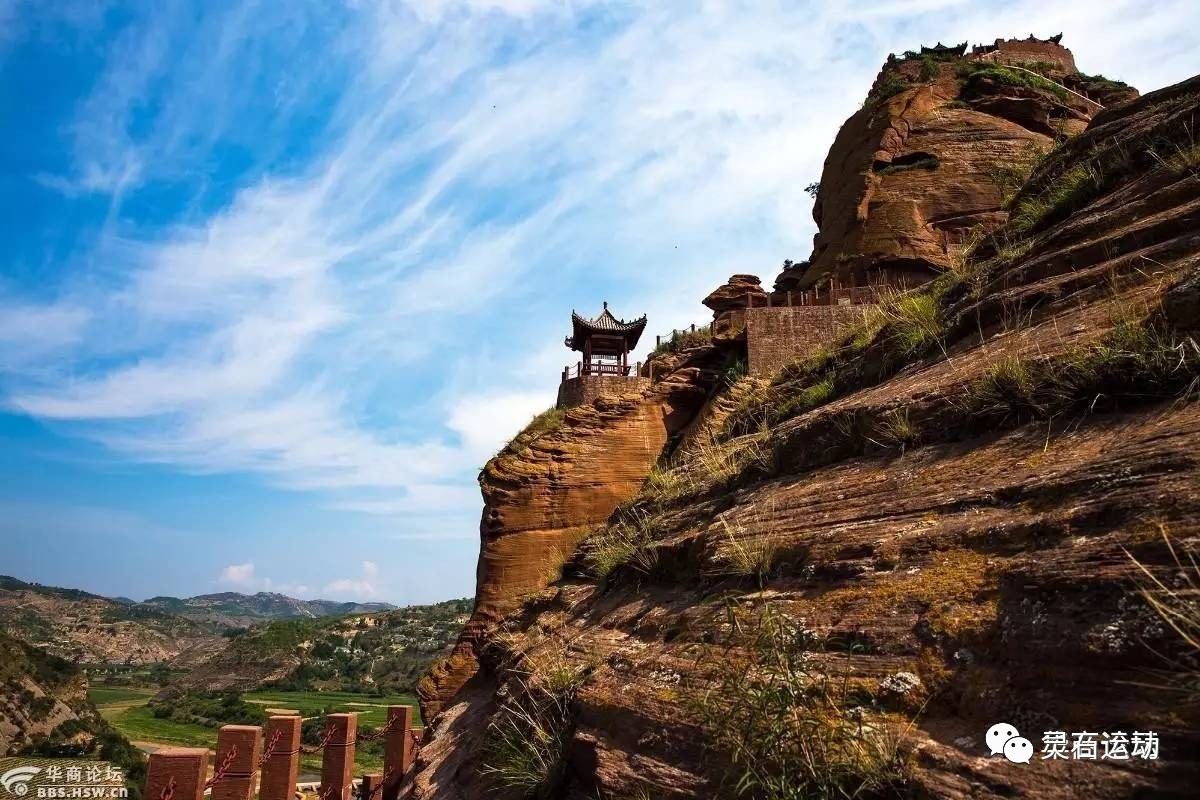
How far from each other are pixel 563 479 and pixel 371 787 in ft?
32.4

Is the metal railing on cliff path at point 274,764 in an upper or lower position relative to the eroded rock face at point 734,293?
lower

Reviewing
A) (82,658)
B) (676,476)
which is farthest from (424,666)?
(676,476)

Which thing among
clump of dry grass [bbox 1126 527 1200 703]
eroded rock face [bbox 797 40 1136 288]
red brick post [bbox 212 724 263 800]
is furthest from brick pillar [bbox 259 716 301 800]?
eroded rock face [bbox 797 40 1136 288]

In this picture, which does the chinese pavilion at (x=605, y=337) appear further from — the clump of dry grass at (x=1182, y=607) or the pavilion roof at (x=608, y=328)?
the clump of dry grass at (x=1182, y=607)

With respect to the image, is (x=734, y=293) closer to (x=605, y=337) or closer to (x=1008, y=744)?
(x=605, y=337)

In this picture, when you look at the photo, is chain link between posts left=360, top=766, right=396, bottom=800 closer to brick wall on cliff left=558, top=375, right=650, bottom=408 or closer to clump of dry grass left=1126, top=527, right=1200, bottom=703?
clump of dry grass left=1126, top=527, right=1200, bottom=703

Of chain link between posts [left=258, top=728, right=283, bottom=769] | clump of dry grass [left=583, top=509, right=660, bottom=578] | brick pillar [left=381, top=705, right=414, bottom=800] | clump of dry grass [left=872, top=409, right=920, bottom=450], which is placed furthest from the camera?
brick pillar [left=381, top=705, right=414, bottom=800]

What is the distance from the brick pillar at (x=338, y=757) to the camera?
9133 mm

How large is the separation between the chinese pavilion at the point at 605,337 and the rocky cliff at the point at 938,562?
20.1 m

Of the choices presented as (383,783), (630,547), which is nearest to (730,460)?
(630,547)

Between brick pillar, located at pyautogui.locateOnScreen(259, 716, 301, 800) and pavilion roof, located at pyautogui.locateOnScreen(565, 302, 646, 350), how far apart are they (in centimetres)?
2168

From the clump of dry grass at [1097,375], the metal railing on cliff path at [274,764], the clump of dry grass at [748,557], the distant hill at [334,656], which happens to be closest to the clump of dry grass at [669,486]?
the clump of dry grass at [748,557]

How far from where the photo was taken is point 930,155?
25.0 metres

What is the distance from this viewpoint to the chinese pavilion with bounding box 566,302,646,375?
27875mm
